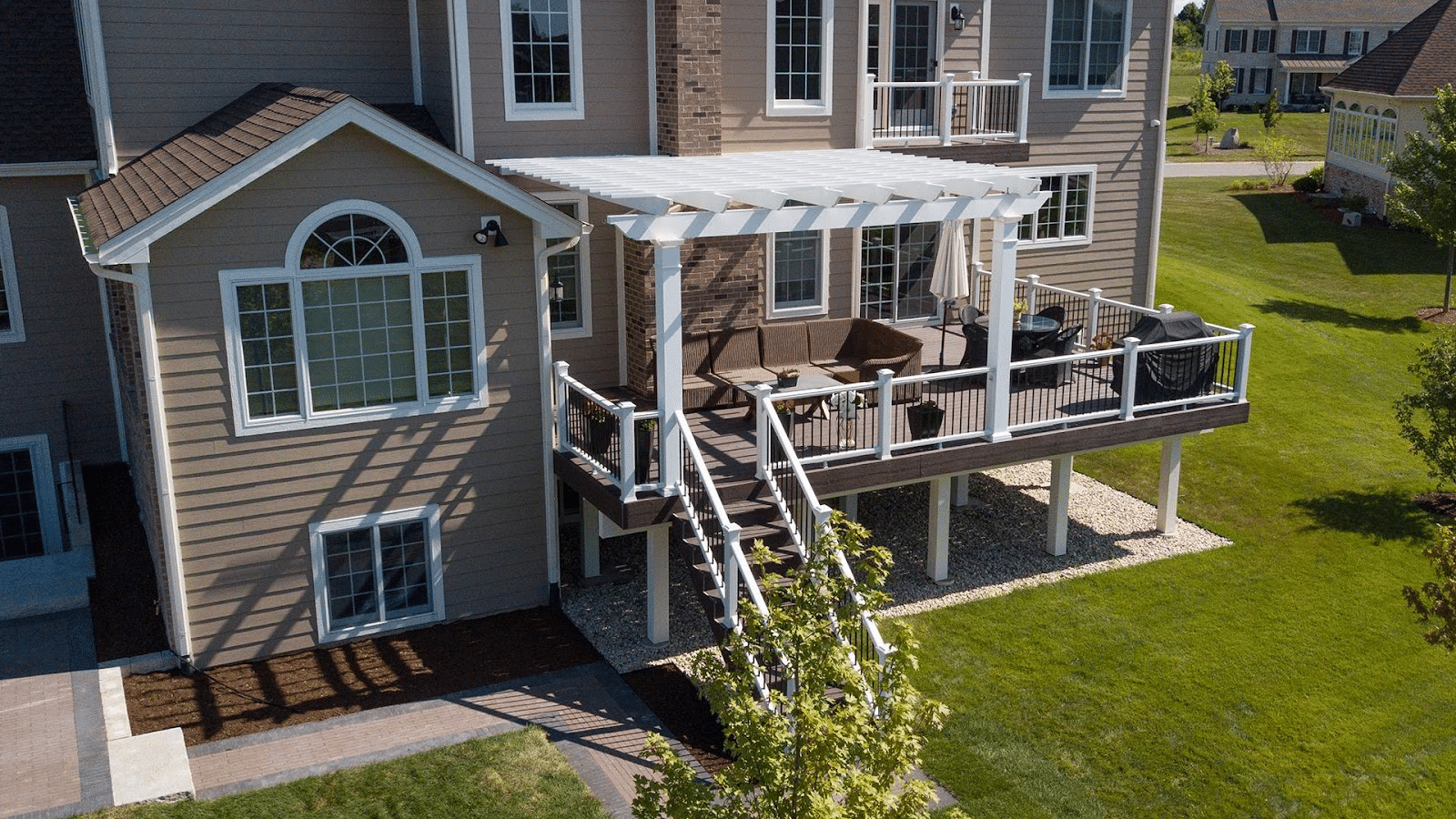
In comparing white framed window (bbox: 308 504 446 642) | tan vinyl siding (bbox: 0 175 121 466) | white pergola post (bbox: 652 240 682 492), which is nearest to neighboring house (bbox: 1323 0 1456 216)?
white pergola post (bbox: 652 240 682 492)

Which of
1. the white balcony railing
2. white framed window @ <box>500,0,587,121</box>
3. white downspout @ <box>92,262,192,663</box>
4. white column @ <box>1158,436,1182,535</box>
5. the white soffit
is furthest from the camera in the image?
the white balcony railing

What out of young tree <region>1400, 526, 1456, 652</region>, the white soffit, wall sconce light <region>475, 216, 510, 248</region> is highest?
the white soffit

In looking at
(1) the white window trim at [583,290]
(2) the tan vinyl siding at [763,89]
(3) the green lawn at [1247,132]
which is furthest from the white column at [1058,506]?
(3) the green lawn at [1247,132]

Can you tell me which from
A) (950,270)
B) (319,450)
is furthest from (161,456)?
(950,270)

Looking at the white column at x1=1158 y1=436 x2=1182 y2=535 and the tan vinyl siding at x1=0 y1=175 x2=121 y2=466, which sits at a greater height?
the tan vinyl siding at x1=0 y1=175 x2=121 y2=466

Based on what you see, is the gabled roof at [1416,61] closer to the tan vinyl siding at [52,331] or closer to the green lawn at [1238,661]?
the green lawn at [1238,661]

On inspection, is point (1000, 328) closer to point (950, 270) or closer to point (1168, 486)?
point (950, 270)

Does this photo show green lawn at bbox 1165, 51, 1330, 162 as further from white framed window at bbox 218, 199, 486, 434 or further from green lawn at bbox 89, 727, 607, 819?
green lawn at bbox 89, 727, 607, 819
